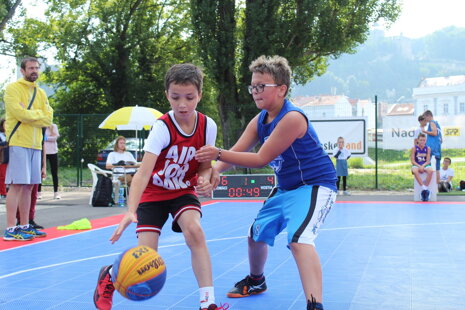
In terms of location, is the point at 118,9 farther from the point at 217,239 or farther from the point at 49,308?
the point at 49,308

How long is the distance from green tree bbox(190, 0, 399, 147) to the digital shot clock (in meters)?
4.85

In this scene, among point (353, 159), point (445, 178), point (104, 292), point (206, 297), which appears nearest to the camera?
point (206, 297)

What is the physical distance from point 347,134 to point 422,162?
9.51ft

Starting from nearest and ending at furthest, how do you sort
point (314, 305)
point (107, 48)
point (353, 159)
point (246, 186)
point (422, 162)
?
point (314, 305) → point (422, 162) → point (246, 186) → point (353, 159) → point (107, 48)

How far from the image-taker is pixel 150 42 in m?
25.5

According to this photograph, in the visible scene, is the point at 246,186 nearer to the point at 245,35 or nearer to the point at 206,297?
the point at 245,35

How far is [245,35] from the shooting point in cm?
1816

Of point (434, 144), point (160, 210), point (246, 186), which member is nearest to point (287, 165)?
point (160, 210)

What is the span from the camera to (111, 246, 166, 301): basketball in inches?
124

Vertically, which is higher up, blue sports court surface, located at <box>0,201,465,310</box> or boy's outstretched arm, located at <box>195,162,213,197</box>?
boy's outstretched arm, located at <box>195,162,213,197</box>

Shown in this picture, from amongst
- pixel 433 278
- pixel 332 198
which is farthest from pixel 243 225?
pixel 332 198

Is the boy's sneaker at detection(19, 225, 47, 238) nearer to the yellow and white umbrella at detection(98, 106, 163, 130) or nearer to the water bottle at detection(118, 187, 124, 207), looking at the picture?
the water bottle at detection(118, 187, 124, 207)

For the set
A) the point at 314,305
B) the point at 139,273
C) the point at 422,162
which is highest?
the point at 422,162

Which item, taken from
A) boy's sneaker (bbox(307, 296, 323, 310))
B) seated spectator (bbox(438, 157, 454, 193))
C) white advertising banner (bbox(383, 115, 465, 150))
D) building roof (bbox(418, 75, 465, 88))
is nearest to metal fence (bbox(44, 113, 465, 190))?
white advertising banner (bbox(383, 115, 465, 150))
